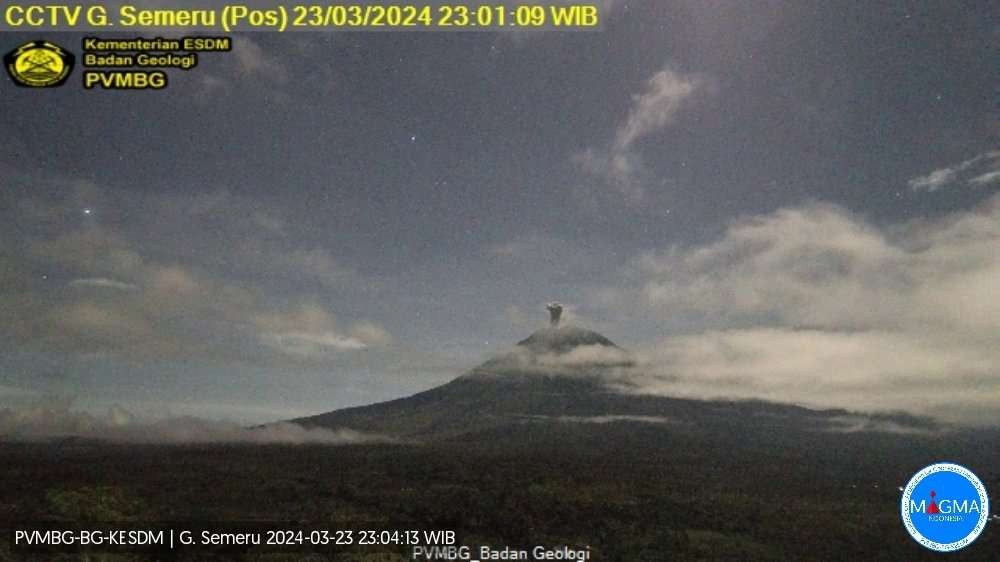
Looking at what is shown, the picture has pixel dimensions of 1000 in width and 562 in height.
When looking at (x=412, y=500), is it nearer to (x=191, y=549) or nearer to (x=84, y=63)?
(x=191, y=549)

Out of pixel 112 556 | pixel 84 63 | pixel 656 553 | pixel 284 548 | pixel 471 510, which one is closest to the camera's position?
pixel 84 63

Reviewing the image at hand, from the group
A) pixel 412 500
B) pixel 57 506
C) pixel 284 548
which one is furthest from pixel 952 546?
pixel 57 506

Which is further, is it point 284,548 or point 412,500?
point 412,500

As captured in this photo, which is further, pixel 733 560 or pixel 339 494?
pixel 339 494

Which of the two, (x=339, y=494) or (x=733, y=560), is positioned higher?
(x=339, y=494)

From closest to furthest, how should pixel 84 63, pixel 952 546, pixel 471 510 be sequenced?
pixel 84 63 < pixel 952 546 < pixel 471 510

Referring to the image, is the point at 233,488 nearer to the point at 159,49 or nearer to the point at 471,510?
the point at 471,510

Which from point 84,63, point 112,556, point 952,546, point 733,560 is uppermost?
point 84,63

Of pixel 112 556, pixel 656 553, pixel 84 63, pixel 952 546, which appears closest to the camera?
pixel 84 63

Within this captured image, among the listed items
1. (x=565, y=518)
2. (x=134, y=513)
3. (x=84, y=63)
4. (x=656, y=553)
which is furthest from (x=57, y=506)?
(x=84, y=63)
